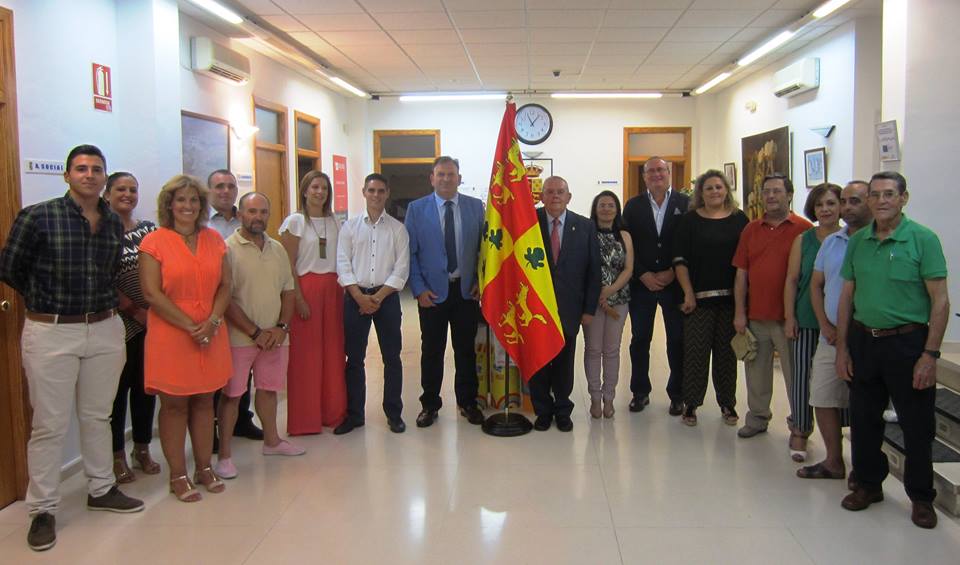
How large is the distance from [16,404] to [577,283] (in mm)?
2971

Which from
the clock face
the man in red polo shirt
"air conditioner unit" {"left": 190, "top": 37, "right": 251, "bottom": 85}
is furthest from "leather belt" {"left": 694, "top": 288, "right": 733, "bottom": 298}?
the clock face

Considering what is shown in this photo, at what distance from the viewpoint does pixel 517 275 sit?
13.3 feet

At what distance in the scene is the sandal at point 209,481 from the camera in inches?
133

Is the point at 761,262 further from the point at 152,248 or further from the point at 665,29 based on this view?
the point at 665,29

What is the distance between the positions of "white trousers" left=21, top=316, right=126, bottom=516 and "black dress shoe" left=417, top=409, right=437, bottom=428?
1.83 m

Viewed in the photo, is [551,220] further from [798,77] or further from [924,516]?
[798,77]

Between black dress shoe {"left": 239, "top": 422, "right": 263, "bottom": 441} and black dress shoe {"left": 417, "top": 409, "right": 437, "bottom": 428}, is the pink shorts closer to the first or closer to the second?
black dress shoe {"left": 239, "top": 422, "right": 263, "bottom": 441}

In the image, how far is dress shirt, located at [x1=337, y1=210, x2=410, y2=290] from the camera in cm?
412

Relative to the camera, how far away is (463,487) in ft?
11.2

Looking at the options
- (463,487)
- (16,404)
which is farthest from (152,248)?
(463,487)

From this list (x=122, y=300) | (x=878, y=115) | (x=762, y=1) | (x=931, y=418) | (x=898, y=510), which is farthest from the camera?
(x=878, y=115)

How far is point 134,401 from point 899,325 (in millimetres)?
3651

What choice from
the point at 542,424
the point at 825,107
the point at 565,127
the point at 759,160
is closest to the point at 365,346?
the point at 542,424

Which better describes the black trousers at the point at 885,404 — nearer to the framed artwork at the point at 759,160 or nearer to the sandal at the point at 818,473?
the sandal at the point at 818,473
